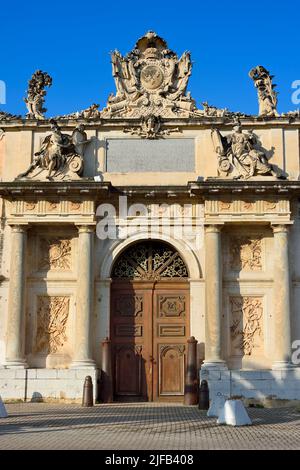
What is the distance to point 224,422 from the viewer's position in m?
13.0

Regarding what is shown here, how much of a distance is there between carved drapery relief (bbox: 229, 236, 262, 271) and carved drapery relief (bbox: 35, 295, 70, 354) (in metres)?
4.80

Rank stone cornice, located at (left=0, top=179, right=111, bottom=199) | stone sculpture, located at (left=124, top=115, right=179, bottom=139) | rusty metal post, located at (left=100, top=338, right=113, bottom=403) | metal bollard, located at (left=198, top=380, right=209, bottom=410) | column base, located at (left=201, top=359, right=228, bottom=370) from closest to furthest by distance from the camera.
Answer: metal bollard, located at (left=198, top=380, right=209, bottom=410) → column base, located at (left=201, top=359, right=228, bottom=370) → rusty metal post, located at (left=100, top=338, right=113, bottom=403) → stone cornice, located at (left=0, top=179, right=111, bottom=199) → stone sculpture, located at (left=124, top=115, right=179, bottom=139)

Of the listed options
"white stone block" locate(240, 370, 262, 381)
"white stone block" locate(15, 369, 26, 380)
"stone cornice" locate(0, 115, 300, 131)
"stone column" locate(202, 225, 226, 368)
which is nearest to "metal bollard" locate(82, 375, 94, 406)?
"white stone block" locate(15, 369, 26, 380)

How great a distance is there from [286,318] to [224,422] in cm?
591

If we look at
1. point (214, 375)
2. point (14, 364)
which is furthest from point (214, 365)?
point (14, 364)

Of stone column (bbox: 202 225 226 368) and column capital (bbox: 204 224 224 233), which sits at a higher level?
column capital (bbox: 204 224 224 233)

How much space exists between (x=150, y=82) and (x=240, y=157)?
11.8 feet

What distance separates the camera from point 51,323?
1919 cm

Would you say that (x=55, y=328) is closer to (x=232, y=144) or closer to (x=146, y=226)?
(x=146, y=226)

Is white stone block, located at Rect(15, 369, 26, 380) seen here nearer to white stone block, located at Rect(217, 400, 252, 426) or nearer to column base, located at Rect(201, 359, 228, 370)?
column base, located at Rect(201, 359, 228, 370)

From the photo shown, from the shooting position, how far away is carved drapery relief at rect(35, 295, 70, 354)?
752 inches

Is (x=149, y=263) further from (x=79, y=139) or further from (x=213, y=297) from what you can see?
(x=79, y=139)

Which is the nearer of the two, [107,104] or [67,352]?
[67,352]
